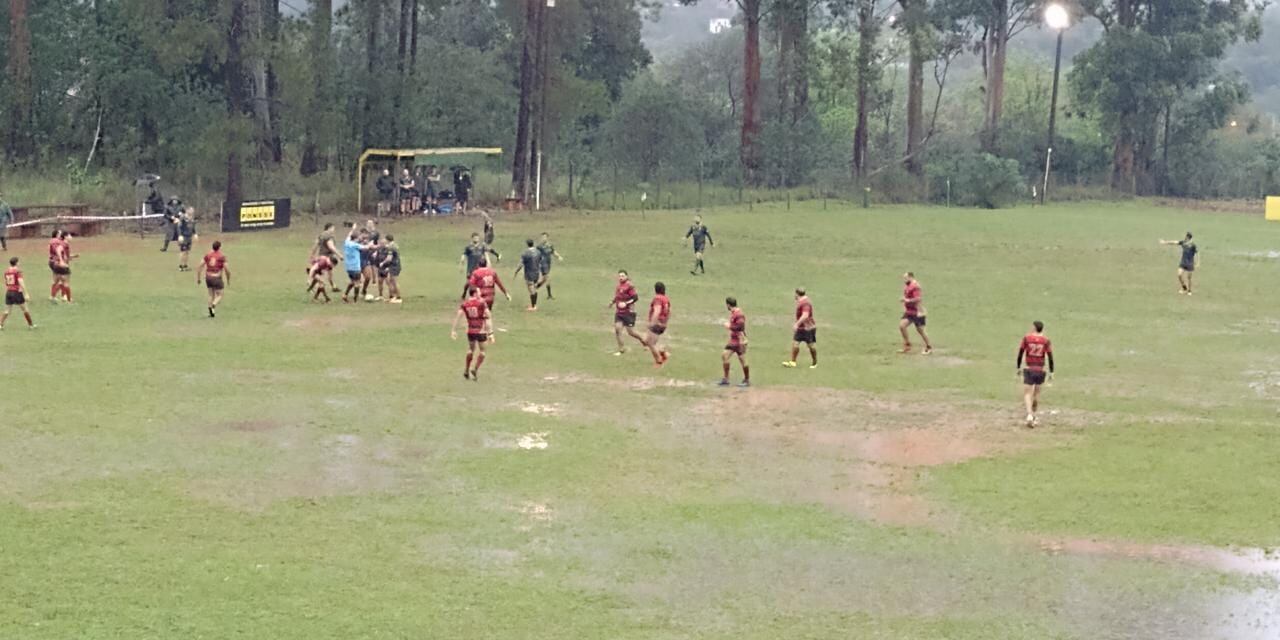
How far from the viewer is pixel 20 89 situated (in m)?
62.4

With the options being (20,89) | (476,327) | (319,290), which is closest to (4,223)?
(319,290)

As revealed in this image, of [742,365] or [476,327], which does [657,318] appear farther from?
[476,327]

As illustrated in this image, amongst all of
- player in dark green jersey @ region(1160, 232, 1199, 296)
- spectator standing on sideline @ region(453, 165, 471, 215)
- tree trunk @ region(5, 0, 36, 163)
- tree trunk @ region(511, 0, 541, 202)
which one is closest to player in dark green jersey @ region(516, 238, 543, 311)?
player in dark green jersey @ region(1160, 232, 1199, 296)

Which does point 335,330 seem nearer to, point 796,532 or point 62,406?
point 62,406

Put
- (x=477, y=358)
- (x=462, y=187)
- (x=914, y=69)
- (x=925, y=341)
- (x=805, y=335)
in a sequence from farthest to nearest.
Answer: (x=914, y=69), (x=462, y=187), (x=925, y=341), (x=805, y=335), (x=477, y=358)

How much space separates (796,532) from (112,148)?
55.8 metres

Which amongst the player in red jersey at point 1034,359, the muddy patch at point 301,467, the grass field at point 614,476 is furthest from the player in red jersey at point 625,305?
the muddy patch at point 301,467

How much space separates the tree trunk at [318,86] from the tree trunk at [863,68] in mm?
31611

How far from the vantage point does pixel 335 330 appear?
3350 cm

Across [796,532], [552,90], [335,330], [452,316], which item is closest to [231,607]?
[796,532]

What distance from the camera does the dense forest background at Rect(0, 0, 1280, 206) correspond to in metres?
64.2

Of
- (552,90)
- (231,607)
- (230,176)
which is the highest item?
(552,90)

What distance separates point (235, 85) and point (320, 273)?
2562 centimetres

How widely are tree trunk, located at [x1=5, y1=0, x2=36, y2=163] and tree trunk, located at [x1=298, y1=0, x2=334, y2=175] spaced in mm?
11667
